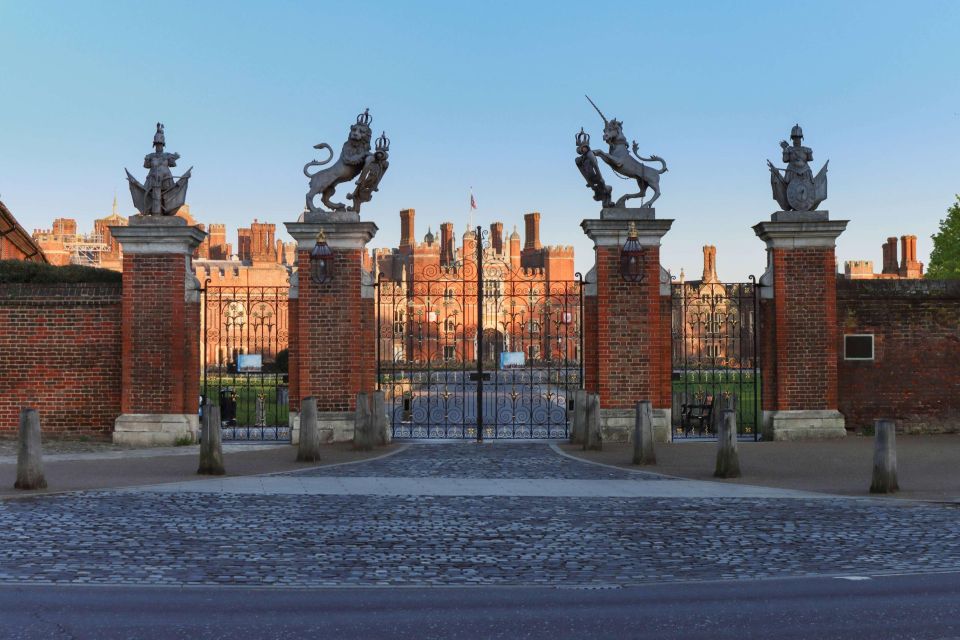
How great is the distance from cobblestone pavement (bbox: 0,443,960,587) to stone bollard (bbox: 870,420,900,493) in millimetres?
601

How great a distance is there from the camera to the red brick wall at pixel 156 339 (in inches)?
728

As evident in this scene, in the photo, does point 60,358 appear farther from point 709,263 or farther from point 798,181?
point 709,263

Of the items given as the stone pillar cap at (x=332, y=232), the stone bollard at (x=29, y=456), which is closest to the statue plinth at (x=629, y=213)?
the stone pillar cap at (x=332, y=232)

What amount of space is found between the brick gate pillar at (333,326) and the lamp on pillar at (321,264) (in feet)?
0.46

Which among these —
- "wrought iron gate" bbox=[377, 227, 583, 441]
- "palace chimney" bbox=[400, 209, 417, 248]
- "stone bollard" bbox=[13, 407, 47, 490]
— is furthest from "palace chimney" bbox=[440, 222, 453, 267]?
"stone bollard" bbox=[13, 407, 47, 490]

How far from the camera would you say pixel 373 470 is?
15.1 meters

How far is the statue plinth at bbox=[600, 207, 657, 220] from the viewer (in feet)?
62.5

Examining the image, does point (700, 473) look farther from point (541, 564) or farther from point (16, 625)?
point (16, 625)

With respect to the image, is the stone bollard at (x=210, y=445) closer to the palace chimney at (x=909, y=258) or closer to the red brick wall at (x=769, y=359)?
the red brick wall at (x=769, y=359)

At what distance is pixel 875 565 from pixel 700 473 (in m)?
6.32

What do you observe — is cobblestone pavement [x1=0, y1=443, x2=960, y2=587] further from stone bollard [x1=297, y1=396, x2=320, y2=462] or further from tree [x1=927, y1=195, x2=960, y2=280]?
tree [x1=927, y1=195, x2=960, y2=280]

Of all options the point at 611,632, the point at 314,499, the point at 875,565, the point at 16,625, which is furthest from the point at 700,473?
the point at 16,625

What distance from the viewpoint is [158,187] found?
18766mm

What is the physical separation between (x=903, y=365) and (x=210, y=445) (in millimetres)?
11709
